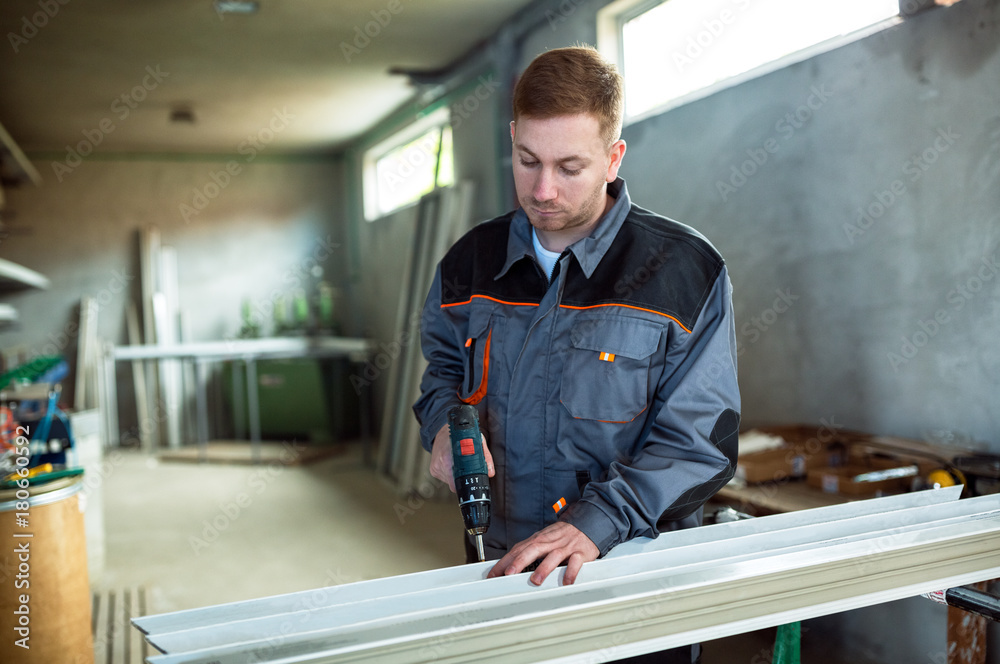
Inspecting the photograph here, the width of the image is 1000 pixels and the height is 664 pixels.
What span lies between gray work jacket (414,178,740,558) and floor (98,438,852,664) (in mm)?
1411

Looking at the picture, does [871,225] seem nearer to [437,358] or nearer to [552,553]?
[437,358]

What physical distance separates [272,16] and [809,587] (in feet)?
12.7

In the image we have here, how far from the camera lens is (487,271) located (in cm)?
150

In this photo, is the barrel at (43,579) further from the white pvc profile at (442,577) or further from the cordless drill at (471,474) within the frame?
the cordless drill at (471,474)

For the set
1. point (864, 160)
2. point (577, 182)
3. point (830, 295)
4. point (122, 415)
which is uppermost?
point (864, 160)

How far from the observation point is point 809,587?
1113 mm

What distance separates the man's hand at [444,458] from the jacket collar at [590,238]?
33 centimetres

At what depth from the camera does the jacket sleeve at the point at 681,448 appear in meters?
1.18

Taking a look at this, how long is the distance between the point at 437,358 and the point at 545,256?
0.36 meters

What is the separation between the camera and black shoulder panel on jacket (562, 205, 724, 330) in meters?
1.33

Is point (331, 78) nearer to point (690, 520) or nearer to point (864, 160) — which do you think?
point (864, 160)

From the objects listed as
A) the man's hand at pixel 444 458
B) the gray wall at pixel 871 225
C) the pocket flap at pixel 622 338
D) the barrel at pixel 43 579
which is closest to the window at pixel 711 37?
the gray wall at pixel 871 225

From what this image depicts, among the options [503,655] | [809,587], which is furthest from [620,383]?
[503,655]

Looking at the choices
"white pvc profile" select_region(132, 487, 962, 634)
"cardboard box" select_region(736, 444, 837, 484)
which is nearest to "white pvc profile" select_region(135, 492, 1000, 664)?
"white pvc profile" select_region(132, 487, 962, 634)
